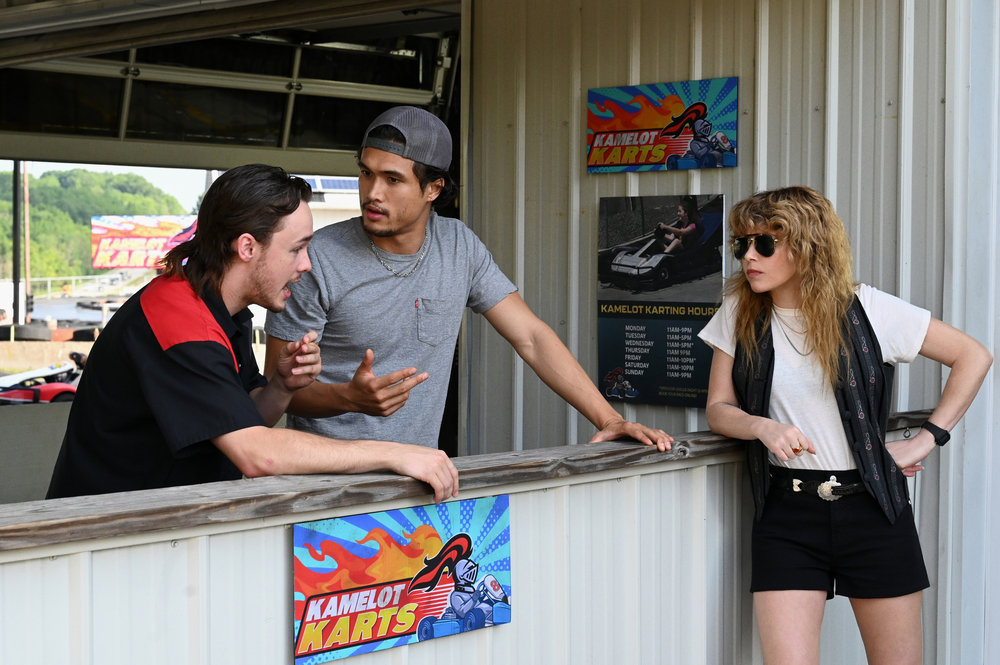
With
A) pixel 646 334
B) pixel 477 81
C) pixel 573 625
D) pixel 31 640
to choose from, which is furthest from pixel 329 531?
pixel 477 81

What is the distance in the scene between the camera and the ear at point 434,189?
3.13m

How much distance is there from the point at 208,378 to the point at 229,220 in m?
0.43

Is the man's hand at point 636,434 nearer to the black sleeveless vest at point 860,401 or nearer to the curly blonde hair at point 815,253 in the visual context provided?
the black sleeveless vest at point 860,401

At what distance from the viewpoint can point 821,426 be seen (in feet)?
9.50

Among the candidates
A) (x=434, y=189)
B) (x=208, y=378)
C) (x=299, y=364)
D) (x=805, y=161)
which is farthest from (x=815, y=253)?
(x=208, y=378)

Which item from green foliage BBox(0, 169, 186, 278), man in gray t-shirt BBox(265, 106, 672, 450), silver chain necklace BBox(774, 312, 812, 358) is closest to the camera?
silver chain necklace BBox(774, 312, 812, 358)

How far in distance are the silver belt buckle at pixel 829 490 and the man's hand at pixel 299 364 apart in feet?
4.24

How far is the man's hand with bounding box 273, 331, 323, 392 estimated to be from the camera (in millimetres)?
2662

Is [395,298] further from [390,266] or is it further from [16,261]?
[16,261]

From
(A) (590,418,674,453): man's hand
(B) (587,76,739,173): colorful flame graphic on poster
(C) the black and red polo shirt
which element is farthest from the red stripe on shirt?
(B) (587,76,739,173): colorful flame graphic on poster

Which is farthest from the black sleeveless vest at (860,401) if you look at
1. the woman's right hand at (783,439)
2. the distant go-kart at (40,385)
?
the distant go-kart at (40,385)

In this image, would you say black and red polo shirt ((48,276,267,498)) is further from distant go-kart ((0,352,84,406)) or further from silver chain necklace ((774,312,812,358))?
distant go-kart ((0,352,84,406))

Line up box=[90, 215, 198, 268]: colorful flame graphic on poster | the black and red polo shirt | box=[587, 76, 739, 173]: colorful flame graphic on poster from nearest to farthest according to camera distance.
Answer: the black and red polo shirt < box=[587, 76, 739, 173]: colorful flame graphic on poster < box=[90, 215, 198, 268]: colorful flame graphic on poster

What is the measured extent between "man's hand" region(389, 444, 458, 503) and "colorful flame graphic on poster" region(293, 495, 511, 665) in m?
0.07
